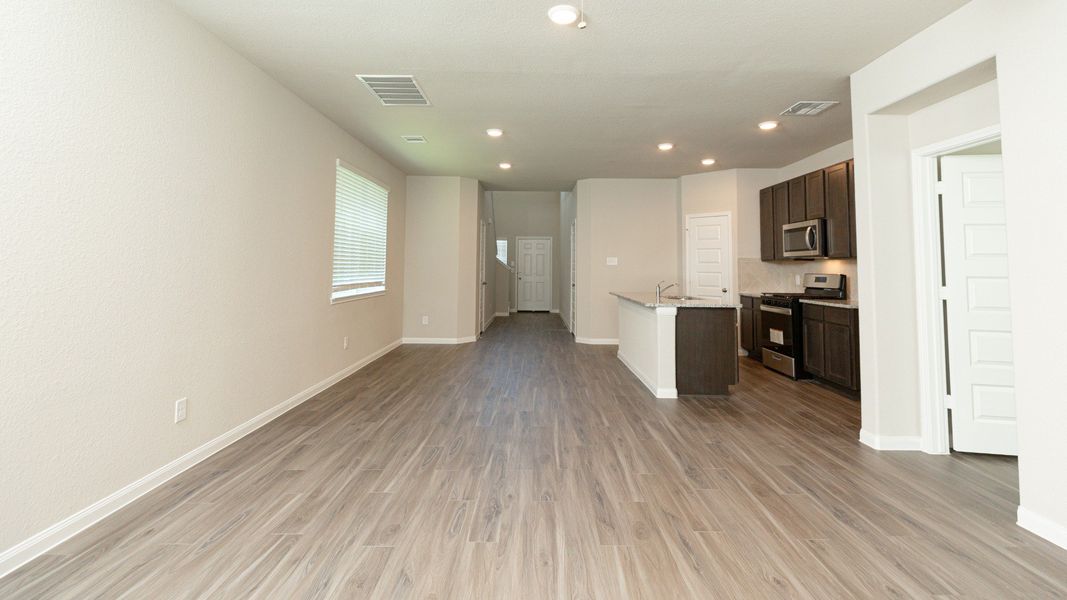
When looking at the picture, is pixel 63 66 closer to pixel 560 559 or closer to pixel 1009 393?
→ pixel 560 559

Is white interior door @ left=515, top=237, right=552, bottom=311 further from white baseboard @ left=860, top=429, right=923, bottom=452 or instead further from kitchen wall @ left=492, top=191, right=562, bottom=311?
white baseboard @ left=860, top=429, right=923, bottom=452

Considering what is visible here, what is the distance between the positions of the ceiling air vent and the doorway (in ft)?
3.89

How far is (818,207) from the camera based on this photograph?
4.58 m

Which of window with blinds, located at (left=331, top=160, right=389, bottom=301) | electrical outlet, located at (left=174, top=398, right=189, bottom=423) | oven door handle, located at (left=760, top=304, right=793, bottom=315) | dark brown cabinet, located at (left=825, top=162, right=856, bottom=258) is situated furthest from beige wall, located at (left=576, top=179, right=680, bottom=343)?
electrical outlet, located at (left=174, top=398, right=189, bottom=423)

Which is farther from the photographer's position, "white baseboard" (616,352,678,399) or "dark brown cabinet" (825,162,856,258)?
"dark brown cabinet" (825,162,856,258)

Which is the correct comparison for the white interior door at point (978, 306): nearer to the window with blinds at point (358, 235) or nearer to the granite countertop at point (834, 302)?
the granite countertop at point (834, 302)

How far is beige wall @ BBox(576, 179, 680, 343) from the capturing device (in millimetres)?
6723

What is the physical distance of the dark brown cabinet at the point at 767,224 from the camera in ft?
18.0

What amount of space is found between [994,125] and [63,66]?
446 cm

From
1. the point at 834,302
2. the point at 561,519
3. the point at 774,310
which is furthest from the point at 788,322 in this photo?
the point at 561,519

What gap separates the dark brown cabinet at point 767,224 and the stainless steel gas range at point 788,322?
541 mm

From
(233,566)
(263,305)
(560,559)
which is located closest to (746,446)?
(560,559)

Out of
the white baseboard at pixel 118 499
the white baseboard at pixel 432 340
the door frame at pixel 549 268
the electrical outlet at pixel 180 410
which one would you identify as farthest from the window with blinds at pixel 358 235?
the door frame at pixel 549 268

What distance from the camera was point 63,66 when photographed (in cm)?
177
